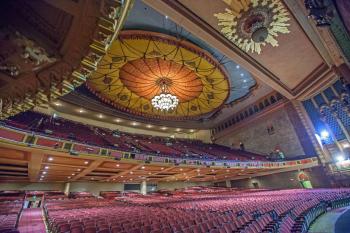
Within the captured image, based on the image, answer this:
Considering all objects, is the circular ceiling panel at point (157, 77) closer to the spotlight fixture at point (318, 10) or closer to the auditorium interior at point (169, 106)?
the auditorium interior at point (169, 106)

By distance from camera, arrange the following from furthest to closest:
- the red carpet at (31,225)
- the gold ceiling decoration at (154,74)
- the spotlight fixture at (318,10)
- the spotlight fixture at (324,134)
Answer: the spotlight fixture at (324,134) < the gold ceiling decoration at (154,74) < the red carpet at (31,225) < the spotlight fixture at (318,10)

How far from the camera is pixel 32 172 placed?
862 centimetres

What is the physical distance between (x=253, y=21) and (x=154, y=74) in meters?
5.66

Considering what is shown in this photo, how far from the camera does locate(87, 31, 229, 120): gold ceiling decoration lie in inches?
336

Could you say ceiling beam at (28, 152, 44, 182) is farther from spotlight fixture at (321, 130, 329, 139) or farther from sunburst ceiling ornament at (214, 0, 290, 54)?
spotlight fixture at (321, 130, 329, 139)

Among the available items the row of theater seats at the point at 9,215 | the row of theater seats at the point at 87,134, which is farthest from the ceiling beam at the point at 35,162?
the row of theater seats at the point at 9,215

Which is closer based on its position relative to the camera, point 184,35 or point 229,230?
point 229,230

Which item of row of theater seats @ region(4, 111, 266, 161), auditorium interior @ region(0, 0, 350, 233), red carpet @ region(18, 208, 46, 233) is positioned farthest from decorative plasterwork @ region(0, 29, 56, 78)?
row of theater seats @ region(4, 111, 266, 161)

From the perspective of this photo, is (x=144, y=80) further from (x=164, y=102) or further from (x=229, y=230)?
(x=229, y=230)

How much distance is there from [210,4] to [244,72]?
6567mm

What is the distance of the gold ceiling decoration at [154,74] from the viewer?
336 inches

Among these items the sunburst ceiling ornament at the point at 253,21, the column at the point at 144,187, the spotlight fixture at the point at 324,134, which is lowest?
the column at the point at 144,187

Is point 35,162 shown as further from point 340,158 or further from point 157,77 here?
point 340,158

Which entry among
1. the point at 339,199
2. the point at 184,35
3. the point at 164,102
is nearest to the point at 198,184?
the point at 164,102
